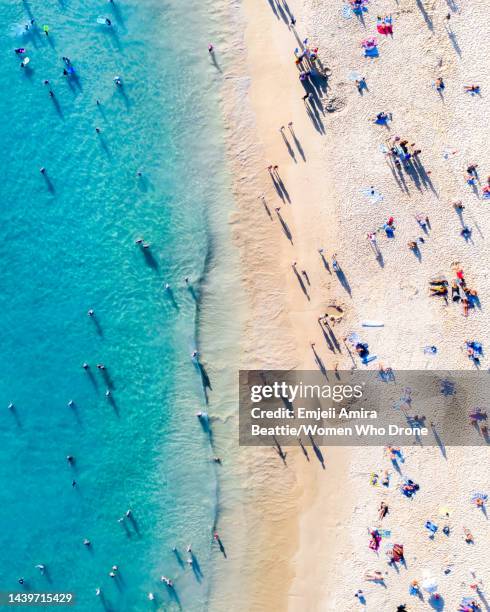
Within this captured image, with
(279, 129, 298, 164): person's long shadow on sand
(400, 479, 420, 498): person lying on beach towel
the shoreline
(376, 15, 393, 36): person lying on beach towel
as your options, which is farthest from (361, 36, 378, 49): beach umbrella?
(400, 479, 420, 498): person lying on beach towel

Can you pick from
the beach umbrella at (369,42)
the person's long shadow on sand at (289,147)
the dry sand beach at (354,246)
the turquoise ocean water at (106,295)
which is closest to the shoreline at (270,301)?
the dry sand beach at (354,246)

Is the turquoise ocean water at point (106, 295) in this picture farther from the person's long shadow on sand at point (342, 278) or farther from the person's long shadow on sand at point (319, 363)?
the person's long shadow on sand at point (342, 278)

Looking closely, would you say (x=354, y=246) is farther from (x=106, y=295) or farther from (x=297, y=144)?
(x=106, y=295)

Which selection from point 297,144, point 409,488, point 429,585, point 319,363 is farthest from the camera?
point 297,144

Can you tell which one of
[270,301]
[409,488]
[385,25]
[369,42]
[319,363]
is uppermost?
[385,25]

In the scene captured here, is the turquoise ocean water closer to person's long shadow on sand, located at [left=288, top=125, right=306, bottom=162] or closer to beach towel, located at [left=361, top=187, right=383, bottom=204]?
person's long shadow on sand, located at [left=288, top=125, right=306, bottom=162]

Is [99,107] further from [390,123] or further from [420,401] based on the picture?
[420,401]

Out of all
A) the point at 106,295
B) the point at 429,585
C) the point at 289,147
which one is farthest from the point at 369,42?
the point at 429,585
